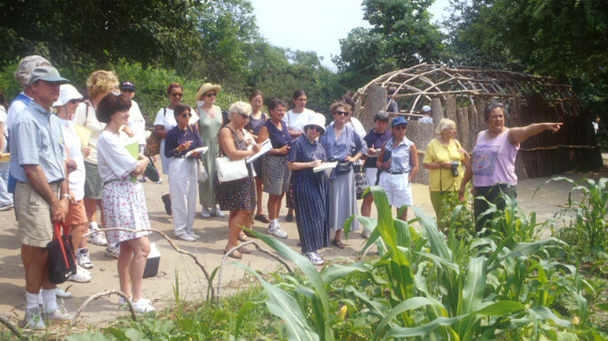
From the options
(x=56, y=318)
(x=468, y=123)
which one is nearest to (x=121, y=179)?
(x=56, y=318)

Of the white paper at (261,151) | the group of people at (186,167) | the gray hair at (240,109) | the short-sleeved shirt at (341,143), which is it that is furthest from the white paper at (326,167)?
the gray hair at (240,109)

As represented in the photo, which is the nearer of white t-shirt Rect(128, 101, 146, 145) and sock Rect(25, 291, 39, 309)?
sock Rect(25, 291, 39, 309)

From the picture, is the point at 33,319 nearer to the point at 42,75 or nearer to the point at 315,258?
the point at 42,75

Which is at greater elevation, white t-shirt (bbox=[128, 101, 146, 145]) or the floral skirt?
white t-shirt (bbox=[128, 101, 146, 145])

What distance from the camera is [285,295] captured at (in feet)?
7.51

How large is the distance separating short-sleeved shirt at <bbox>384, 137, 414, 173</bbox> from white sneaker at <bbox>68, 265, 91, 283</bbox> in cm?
338

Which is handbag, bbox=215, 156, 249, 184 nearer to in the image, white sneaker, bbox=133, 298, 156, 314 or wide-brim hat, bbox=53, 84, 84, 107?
wide-brim hat, bbox=53, 84, 84, 107

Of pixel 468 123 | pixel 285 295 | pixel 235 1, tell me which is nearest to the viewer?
pixel 285 295

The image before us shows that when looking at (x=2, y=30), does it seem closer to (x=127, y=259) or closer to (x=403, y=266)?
(x=127, y=259)

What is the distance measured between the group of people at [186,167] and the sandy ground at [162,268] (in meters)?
0.16

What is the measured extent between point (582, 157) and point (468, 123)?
453cm

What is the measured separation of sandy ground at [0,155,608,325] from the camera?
13.5 feet

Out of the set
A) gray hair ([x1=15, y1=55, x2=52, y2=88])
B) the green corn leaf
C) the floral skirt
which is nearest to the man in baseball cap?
gray hair ([x1=15, y1=55, x2=52, y2=88])

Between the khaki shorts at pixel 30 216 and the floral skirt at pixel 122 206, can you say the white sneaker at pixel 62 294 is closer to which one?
the floral skirt at pixel 122 206
